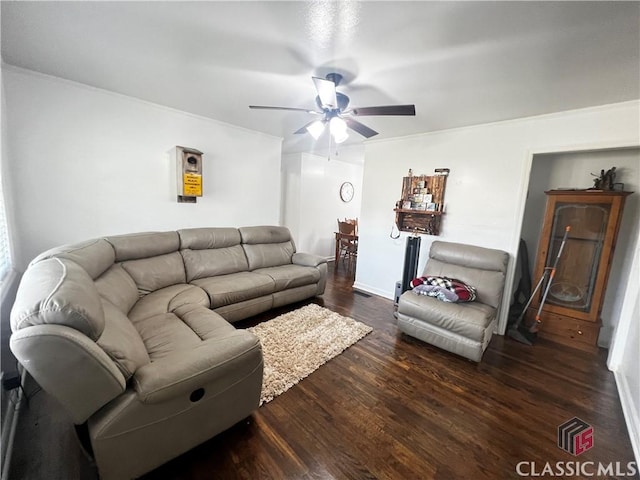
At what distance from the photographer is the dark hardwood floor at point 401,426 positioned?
52.7 inches

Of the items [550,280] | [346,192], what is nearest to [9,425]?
[550,280]

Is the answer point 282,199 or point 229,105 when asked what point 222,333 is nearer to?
point 229,105

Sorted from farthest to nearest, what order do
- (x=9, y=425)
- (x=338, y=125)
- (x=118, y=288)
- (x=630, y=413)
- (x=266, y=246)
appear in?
(x=266, y=246) < (x=338, y=125) < (x=118, y=288) < (x=630, y=413) < (x=9, y=425)

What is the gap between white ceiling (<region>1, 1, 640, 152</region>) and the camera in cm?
129

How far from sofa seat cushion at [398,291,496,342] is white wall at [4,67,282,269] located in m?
2.77

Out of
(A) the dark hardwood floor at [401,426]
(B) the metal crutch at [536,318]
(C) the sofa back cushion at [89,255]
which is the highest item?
(C) the sofa back cushion at [89,255]

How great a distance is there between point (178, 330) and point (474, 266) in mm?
2892

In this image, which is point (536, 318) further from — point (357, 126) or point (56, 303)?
point (56, 303)

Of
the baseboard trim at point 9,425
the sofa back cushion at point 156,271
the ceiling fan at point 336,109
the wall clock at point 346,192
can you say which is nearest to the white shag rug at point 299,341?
the sofa back cushion at point 156,271

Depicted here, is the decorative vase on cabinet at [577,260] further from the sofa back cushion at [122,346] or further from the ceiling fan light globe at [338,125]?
the sofa back cushion at [122,346]

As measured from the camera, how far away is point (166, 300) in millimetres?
2264

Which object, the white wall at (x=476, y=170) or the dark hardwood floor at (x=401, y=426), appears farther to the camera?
the white wall at (x=476, y=170)

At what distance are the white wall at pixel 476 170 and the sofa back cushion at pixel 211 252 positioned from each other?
1933 millimetres

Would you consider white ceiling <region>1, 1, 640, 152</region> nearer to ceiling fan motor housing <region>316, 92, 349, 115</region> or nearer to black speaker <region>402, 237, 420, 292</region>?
ceiling fan motor housing <region>316, 92, 349, 115</region>
